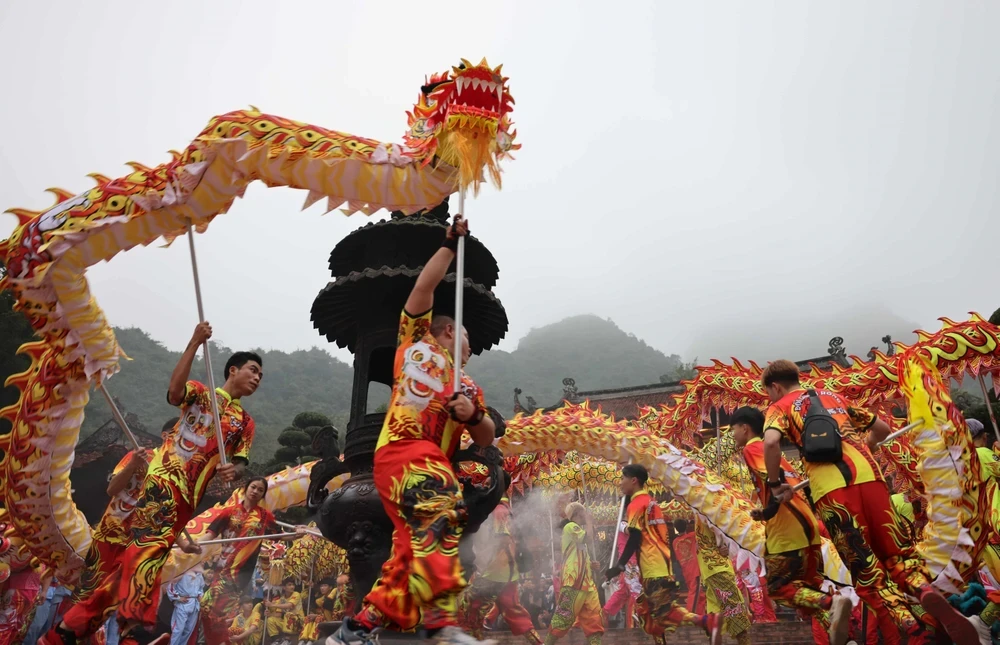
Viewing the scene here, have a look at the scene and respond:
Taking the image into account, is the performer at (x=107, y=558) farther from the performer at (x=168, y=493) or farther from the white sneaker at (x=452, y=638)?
the white sneaker at (x=452, y=638)

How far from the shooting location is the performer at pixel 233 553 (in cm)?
809

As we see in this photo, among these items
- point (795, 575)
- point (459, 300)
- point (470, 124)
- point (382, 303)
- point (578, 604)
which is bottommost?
point (578, 604)

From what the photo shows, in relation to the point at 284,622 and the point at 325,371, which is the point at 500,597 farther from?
the point at 325,371

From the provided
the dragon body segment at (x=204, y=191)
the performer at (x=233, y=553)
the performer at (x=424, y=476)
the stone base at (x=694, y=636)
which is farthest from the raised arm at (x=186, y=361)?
the stone base at (x=694, y=636)

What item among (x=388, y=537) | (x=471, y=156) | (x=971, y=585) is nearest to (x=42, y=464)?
(x=388, y=537)

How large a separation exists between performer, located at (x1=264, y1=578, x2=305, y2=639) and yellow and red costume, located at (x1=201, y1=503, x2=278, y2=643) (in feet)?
2.10

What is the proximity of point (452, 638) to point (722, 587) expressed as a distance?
485 cm

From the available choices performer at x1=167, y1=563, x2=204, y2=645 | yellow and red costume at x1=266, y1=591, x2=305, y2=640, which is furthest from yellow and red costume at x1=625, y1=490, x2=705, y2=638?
Result: yellow and red costume at x1=266, y1=591, x2=305, y2=640

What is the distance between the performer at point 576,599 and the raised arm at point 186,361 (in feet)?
15.7

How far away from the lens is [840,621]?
166 inches

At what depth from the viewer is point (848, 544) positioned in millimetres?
4516

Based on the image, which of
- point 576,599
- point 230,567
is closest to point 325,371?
point 230,567

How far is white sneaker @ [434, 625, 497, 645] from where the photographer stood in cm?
287

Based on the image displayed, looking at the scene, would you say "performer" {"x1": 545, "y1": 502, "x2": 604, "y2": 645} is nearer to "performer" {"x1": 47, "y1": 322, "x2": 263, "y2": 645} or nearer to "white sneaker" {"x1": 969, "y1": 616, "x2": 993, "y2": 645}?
"white sneaker" {"x1": 969, "y1": 616, "x2": 993, "y2": 645}
